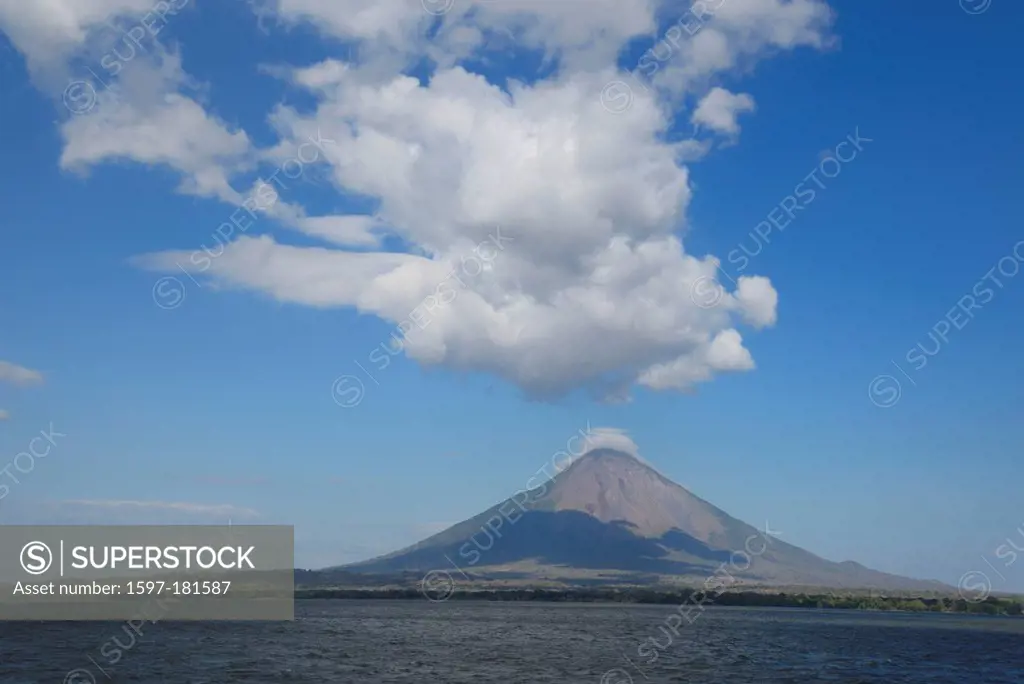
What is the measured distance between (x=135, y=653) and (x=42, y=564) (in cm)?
2086

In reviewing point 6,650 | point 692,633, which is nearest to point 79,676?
point 6,650

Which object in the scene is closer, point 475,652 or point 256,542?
point 256,542

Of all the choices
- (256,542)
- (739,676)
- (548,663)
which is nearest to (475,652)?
(548,663)

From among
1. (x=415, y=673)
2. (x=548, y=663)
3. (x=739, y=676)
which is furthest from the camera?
(x=548, y=663)

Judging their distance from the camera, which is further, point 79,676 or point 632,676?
point 632,676

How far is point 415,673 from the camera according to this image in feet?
209

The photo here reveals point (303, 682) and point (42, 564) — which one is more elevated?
point (42, 564)

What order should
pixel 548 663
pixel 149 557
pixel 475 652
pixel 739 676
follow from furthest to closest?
pixel 475 652
pixel 548 663
pixel 739 676
pixel 149 557

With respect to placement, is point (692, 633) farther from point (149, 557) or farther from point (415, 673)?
point (149, 557)

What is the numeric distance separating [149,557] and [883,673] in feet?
199

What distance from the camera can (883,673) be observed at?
76.2 metres

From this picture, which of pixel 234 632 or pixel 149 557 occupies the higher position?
pixel 149 557

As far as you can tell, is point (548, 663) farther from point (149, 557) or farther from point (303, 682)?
point (149, 557)

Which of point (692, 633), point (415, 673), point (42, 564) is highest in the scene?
point (42, 564)
